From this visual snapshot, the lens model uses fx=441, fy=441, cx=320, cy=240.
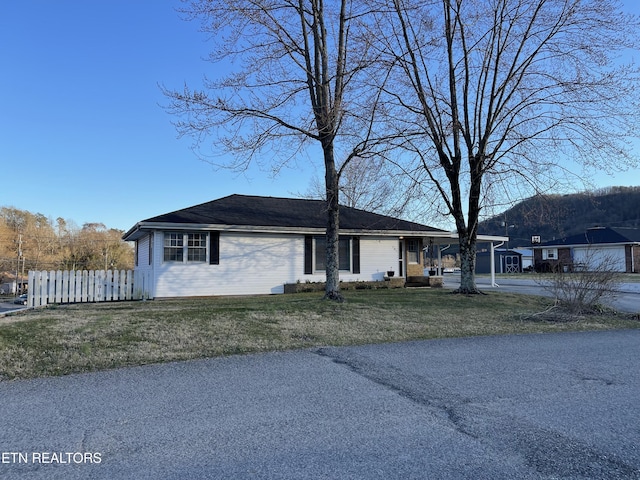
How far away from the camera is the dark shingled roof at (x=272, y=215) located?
1673 centimetres

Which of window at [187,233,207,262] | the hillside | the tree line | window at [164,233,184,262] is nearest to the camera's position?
the hillside

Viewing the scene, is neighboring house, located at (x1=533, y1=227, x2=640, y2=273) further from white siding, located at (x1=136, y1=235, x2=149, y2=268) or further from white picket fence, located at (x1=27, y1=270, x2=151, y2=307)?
white picket fence, located at (x1=27, y1=270, x2=151, y2=307)

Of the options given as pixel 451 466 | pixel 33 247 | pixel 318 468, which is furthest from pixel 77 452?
pixel 33 247

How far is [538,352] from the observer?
7207mm

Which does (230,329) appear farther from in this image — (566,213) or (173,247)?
(566,213)

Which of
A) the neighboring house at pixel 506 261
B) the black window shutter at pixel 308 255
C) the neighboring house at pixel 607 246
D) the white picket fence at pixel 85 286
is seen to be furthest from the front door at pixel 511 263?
the white picket fence at pixel 85 286

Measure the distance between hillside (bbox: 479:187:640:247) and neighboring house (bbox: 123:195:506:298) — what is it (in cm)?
453

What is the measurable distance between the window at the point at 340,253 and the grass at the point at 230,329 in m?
6.30

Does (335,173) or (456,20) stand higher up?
(456,20)

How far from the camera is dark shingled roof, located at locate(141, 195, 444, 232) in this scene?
16.7 meters

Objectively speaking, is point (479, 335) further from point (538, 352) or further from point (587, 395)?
point (587, 395)

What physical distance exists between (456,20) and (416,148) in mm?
4616

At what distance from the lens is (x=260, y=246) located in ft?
58.2

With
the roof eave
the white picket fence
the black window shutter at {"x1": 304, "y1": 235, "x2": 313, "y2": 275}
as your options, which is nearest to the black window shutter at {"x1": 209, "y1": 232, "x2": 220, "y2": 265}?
the roof eave
